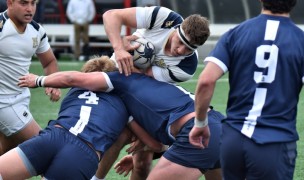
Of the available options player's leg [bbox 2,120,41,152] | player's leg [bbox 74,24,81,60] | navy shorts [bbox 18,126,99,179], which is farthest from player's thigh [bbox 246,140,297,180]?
player's leg [bbox 74,24,81,60]

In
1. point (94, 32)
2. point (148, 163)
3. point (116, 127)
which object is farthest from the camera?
point (94, 32)

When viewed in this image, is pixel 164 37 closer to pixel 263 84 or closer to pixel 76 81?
pixel 76 81

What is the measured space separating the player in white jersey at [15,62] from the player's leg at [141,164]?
3.18ft

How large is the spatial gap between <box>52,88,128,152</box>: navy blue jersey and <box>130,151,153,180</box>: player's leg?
781 mm

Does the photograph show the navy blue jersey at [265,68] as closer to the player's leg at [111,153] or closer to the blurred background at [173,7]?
the player's leg at [111,153]

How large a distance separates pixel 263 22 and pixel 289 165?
86 cm

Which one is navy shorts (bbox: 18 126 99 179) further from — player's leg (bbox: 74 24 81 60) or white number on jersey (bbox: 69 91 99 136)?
player's leg (bbox: 74 24 81 60)

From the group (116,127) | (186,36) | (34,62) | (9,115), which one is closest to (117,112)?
(116,127)

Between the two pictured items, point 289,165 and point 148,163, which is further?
point 148,163

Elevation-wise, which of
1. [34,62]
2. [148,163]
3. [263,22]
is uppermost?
[263,22]

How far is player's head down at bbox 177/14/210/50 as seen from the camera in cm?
639

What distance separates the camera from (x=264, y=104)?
5145 mm

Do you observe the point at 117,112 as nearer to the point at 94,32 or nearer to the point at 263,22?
the point at 263,22

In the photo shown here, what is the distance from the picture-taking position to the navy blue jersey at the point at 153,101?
636 centimetres
